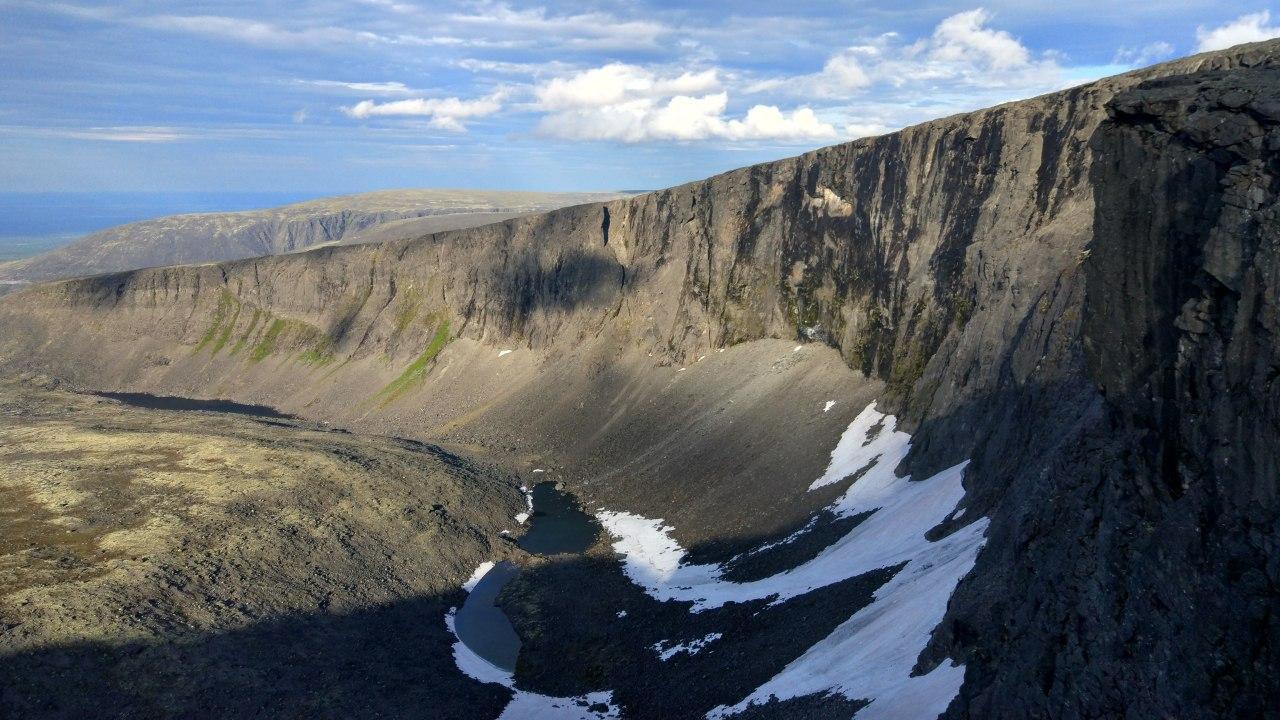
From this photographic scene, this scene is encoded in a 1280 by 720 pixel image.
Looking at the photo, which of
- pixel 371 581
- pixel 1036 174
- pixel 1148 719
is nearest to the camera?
pixel 1148 719

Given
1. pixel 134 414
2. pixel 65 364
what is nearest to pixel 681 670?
pixel 134 414

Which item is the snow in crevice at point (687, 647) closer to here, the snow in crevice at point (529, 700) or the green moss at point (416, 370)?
the snow in crevice at point (529, 700)

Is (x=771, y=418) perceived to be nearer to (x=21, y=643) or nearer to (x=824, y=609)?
(x=824, y=609)

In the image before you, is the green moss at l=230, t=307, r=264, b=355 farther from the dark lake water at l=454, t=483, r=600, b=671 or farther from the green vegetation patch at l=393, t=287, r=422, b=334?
the dark lake water at l=454, t=483, r=600, b=671

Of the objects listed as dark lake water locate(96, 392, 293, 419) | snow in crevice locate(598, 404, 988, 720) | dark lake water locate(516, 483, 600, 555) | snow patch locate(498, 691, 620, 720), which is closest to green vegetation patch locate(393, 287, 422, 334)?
dark lake water locate(96, 392, 293, 419)

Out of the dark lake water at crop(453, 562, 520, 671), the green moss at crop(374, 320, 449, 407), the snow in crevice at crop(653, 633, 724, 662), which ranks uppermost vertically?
the green moss at crop(374, 320, 449, 407)

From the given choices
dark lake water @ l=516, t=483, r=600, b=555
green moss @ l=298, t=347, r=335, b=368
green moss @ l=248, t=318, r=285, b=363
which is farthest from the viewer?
green moss @ l=248, t=318, r=285, b=363
